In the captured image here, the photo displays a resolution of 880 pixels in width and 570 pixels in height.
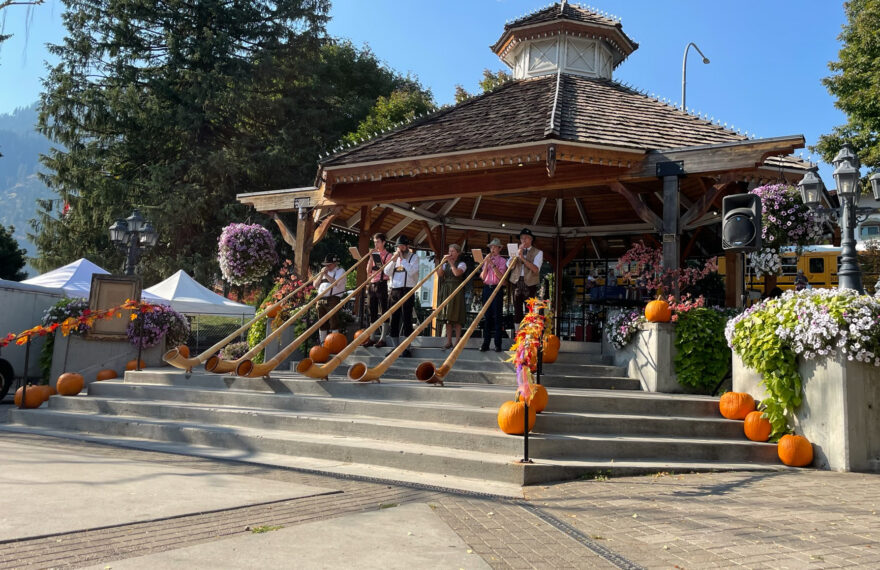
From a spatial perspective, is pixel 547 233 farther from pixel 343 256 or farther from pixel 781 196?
pixel 343 256

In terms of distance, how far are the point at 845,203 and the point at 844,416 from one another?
362 cm

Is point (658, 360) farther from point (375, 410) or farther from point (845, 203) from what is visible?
point (375, 410)

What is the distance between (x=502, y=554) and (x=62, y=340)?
11.9m

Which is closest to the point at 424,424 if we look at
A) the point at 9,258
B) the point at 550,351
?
the point at 550,351

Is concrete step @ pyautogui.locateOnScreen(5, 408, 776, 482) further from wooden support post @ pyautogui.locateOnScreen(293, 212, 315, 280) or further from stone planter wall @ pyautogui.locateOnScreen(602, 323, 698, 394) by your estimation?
wooden support post @ pyautogui.locateOnScreen(293, 212, 315, 280)

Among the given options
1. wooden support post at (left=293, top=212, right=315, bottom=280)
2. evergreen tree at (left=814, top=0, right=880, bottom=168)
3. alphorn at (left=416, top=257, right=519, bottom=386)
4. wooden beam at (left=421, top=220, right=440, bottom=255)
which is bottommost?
alphorn at (left=416, top=257, right=519, bottom=386)

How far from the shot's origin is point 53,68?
91.2 ft

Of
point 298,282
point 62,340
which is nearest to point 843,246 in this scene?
point 298,282

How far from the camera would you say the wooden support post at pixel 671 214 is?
33.1 ft

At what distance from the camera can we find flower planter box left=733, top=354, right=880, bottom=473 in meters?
7.12

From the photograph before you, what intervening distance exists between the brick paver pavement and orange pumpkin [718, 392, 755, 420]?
55.9 inches

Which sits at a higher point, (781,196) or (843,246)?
(781,196)

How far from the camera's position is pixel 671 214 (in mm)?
10180

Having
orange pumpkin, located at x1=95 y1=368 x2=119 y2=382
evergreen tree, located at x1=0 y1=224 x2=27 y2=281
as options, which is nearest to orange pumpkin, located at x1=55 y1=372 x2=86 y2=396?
orange pumpkin, located at x1=95 y1=368 x2=119 y2=382
